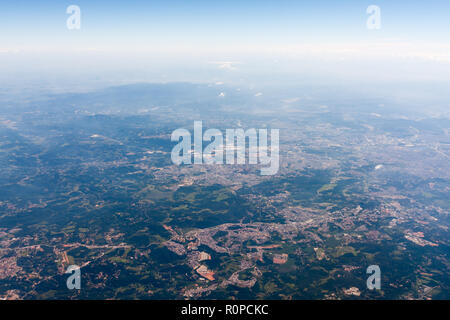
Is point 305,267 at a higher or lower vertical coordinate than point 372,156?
lower

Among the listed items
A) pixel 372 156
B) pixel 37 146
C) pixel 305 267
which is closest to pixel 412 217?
pixel 305 267

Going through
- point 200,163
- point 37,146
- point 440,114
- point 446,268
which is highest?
point 440,114

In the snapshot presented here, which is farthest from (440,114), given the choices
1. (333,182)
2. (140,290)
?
(140,290)

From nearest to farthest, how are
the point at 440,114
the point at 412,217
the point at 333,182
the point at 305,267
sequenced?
the point at 305,267 → the point at 412,217 → the point at 333,182 → the point at 440,114

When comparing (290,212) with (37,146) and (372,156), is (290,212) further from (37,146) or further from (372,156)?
(37,146)

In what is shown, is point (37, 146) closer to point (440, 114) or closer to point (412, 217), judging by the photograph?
point (412, 217)

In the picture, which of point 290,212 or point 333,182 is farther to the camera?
point 333,182

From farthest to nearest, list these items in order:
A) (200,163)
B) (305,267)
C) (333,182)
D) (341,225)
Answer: (200,163) < (333,182) < (341,225) < (305,267)
